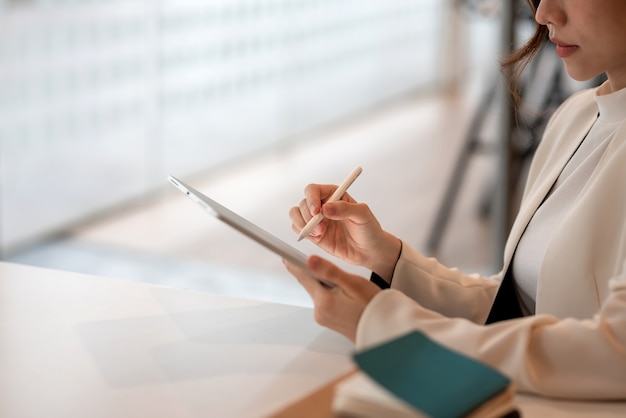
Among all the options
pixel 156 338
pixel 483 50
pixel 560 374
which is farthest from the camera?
pixel 483 50

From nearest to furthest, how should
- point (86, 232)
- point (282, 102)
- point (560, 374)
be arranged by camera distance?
1. point (560, 374)
2. point (86, 232)
3. point (282, 102)

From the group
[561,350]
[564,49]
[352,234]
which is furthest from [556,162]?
[561,350]

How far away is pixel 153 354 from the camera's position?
1.37m

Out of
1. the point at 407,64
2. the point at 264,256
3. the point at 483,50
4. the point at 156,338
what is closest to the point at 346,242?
the point at 156,338

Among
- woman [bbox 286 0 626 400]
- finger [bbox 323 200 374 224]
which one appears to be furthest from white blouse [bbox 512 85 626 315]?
finger [bbox 323 200 374 224]

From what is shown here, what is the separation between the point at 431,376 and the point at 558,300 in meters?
0.52

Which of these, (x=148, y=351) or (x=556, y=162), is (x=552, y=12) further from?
(x=148, y=351)

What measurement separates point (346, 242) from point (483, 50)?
748 centimetres

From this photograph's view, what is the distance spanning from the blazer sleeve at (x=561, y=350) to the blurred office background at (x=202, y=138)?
7.97 ft

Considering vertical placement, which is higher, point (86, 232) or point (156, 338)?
point (156, 338)

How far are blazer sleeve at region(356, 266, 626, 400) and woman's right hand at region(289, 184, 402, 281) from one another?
36 centimetres

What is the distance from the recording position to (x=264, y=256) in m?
4.34

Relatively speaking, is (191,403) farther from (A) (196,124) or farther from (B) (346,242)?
(A) (196,124)

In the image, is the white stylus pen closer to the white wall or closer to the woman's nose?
the woman's nose
